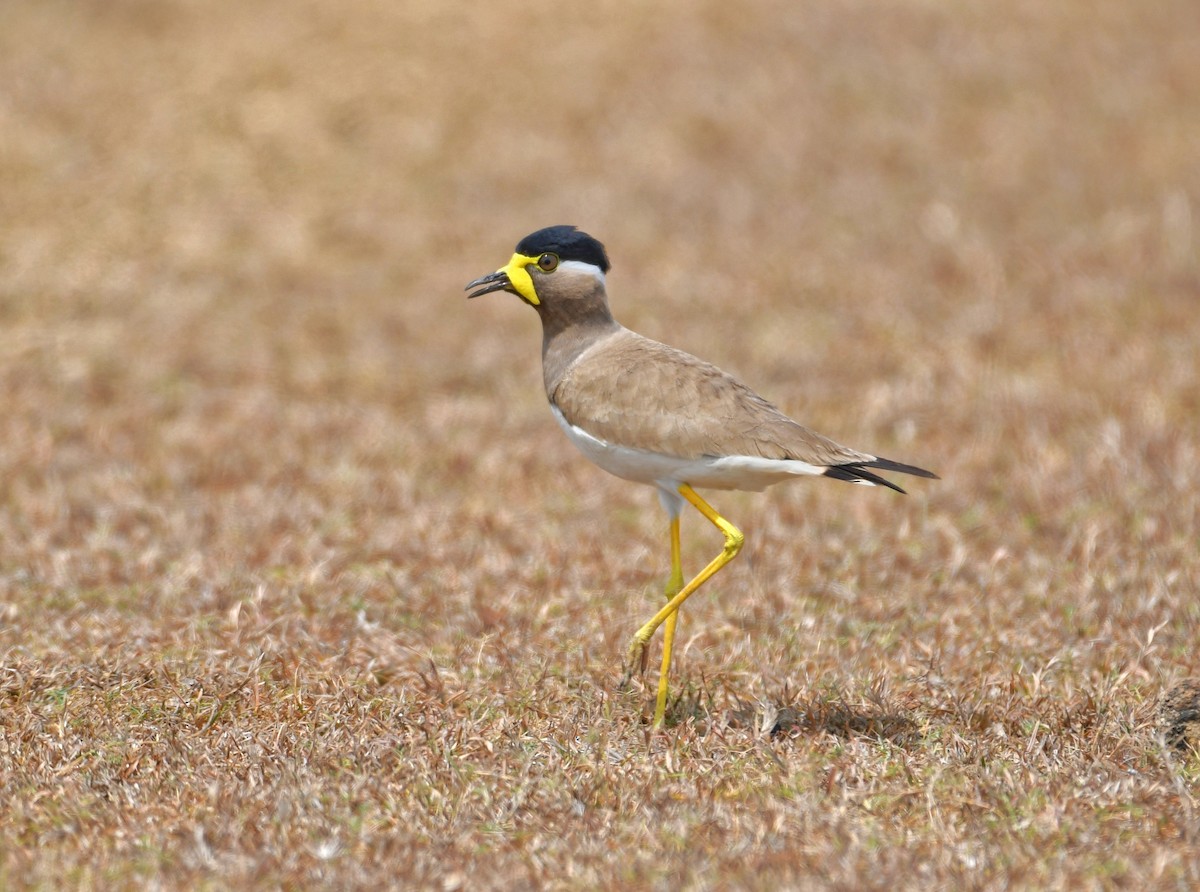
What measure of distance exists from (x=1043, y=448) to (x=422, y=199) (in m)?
8.67

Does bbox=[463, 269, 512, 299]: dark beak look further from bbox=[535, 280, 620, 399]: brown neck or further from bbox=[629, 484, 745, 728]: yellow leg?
bbox=[629, 484, 745, 728]: yellow leg

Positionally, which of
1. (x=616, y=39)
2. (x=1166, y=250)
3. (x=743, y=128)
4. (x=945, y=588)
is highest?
(x=616, y=39)

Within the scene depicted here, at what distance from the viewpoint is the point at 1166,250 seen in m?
13.7

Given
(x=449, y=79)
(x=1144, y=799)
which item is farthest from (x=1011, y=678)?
(x=449, y=79)

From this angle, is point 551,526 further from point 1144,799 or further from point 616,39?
point 616,39

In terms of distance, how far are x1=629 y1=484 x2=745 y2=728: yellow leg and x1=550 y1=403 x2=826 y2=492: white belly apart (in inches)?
3.4

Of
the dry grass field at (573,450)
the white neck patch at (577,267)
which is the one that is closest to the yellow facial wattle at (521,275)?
the white neck patch at (577,267)

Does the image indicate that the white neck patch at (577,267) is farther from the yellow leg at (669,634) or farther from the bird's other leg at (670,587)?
the yellow leg at (669,634)

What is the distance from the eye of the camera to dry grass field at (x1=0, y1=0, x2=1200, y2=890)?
4586 mm

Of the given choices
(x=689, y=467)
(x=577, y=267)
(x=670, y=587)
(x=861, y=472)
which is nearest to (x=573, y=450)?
(x=577, y=267)

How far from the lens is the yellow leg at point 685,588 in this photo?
5.47m

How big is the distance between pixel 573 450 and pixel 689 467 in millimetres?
4546

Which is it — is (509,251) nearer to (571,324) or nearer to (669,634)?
(571,324)

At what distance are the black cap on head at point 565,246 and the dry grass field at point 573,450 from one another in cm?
168
